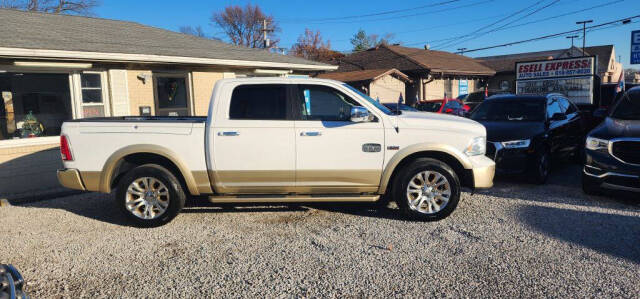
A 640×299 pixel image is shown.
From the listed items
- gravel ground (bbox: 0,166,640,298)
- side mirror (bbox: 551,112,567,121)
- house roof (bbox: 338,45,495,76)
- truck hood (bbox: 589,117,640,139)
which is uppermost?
house roof (bbox: 338,45,495,76)

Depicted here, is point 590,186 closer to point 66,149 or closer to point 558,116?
point 558,116

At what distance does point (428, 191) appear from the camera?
213 inches

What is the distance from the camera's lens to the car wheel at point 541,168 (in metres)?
7.54

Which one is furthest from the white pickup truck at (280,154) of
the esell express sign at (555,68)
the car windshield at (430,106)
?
the car windshield at (430,106)

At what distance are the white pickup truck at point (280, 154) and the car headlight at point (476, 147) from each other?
0.01m

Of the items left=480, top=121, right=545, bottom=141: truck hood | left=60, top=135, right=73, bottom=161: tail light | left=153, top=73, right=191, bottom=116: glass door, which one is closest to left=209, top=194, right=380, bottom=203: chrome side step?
left=60, top=135, right=73, bottom=161: tail light

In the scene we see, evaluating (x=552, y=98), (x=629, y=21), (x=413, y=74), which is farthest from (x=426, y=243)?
(x=629, y=21)

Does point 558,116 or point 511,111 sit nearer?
point 558,116

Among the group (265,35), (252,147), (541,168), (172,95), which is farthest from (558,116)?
(265,35)

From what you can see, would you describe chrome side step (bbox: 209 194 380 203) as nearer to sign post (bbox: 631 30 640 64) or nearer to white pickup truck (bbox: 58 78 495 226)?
white pickup truck (bbox: 58 78 495 226)

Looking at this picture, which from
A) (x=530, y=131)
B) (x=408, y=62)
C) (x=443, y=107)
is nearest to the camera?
(x=530, y=131)

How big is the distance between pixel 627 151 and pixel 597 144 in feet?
1.29

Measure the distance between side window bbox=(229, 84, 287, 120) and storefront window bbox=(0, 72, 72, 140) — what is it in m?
5.51

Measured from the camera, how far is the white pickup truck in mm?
5371
